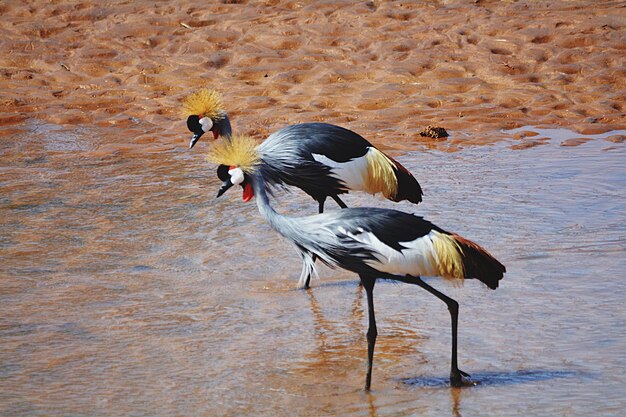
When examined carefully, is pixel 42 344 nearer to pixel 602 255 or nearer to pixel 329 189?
pixel 329 189

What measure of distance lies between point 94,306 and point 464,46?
7462 mm

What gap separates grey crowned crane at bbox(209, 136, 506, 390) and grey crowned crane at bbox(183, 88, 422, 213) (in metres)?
1.29

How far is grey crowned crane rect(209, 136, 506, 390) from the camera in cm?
454

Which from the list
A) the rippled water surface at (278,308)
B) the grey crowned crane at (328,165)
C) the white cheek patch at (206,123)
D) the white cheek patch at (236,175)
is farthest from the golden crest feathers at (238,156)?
the white cheek patch at (206,123)

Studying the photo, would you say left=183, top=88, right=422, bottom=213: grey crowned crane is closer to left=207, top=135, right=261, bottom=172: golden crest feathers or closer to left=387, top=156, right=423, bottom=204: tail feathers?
left=387, top=156, right=423, bottom=204: tail feathers

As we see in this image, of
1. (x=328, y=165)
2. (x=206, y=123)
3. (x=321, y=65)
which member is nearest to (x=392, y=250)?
(x=328, y=165)

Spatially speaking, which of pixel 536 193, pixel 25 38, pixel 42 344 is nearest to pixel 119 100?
pixel 25 38

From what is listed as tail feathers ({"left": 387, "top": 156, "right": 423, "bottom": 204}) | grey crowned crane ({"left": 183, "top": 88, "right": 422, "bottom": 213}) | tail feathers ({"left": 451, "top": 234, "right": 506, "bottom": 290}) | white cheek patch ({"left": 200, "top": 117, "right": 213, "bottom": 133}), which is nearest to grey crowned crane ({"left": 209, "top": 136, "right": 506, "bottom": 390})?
tail feathers ({"left": 451, "top": 234, "right": 506, "bottom": 290})

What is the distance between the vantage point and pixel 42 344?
5102 mm

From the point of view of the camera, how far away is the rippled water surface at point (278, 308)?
178 inches

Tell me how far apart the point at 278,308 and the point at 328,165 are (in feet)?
3.36

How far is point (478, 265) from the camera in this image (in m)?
4.56

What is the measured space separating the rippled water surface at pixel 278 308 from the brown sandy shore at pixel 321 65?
187 centimetres

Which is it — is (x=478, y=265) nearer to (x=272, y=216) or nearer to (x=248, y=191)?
(x=272, y=216)
